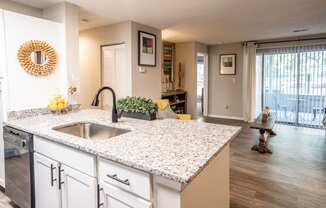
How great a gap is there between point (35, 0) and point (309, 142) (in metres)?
5.09

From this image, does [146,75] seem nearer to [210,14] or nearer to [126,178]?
[210,14]

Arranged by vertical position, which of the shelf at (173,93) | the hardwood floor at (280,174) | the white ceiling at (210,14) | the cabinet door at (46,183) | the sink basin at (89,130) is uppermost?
the white ceiling at (210,14)

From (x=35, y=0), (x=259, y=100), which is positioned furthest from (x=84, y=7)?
(x=259, y=100)

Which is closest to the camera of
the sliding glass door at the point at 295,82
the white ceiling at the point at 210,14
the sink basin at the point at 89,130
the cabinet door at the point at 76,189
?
the cabinet door at the point at 76,189


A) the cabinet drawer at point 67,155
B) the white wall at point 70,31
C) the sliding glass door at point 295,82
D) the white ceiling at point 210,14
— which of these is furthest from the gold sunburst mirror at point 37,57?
the sliding glass door at point 295,82

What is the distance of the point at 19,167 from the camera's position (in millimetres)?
1985

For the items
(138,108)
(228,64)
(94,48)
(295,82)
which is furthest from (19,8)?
(295,82)

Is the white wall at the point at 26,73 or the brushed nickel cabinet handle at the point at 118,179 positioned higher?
the white wall at the point at 26,73

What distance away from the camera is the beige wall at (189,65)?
613 centimetres

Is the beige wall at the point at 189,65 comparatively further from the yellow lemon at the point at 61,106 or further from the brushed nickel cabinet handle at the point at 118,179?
the brushed nickel cabinet handle at the point at 118,179

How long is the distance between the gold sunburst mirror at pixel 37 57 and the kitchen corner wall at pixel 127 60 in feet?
4.59

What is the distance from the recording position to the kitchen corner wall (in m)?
3.83

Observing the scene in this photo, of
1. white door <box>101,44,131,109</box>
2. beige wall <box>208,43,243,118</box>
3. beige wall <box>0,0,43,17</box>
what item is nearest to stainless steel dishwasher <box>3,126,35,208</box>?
beige wall <box>0,0,43,17</box>

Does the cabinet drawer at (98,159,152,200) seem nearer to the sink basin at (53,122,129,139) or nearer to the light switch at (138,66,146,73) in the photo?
the sink basin at (53,122,129,139)
